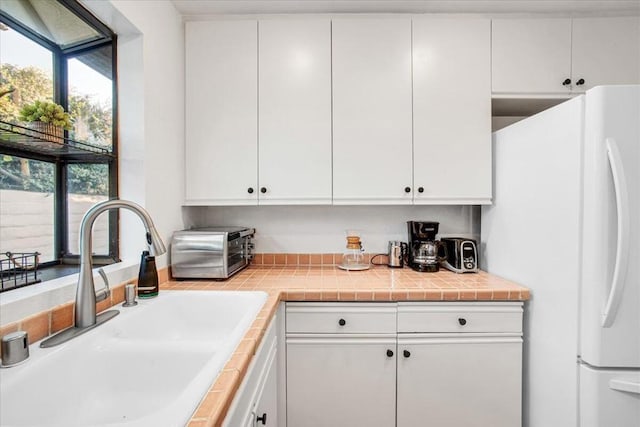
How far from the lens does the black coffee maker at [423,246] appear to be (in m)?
1.79

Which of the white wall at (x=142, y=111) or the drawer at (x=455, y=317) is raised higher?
the white wall at (x=142, y=111)

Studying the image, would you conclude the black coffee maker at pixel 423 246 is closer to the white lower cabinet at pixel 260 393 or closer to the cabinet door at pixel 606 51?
the white lower cabinet at pixel 260 393

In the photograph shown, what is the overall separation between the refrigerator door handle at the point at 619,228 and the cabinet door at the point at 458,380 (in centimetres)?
49

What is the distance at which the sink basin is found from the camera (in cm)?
66

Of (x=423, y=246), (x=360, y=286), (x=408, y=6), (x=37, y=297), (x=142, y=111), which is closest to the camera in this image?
(x=37, y=297)

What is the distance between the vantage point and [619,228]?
104 centimetres

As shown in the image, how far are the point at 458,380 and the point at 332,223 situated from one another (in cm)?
111

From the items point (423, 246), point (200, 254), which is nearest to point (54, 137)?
point (200, 254)

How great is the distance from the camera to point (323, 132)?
1729 mm

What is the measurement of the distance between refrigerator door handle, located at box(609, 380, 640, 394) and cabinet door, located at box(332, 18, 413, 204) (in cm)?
111

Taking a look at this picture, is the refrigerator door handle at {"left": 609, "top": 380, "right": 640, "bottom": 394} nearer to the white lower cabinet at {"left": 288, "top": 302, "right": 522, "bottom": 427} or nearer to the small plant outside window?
the white lower cabinet at {"left": 288, "top": 302, "right": 522, "bottom": 427}

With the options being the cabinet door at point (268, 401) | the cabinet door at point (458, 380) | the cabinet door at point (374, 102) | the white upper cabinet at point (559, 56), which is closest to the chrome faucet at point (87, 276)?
the cabinet door at point (268, 401)

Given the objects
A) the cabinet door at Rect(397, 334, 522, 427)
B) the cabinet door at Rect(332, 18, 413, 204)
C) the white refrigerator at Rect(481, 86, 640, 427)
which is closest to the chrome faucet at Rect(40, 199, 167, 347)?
the cabinet door at Rect(332, 18, 413, 204)

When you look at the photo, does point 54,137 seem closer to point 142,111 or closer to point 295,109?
point 142,111
